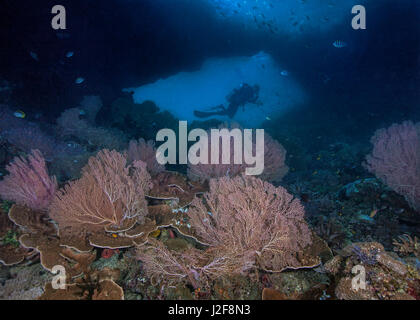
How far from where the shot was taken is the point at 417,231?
4.29m

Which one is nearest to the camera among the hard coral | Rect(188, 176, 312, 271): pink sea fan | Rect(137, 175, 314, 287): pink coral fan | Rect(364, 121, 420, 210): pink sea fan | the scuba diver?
Rect(137, 175, 314, 287): pink coral fan

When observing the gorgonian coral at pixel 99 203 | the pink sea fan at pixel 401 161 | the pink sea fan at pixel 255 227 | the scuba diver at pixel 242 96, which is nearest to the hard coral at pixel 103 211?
the gorgonian coral at pixel 99 203

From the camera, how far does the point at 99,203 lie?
3.55 metres

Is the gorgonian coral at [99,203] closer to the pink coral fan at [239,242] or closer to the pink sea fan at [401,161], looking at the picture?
the pink coral fan at [239,242]

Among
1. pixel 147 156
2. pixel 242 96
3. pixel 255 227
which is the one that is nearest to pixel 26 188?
pixel 147 156

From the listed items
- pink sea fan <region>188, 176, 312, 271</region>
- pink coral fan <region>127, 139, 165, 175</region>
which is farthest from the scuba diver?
pink sea fan <region>188, 176, 312, 271</region>

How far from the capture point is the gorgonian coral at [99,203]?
3428mm

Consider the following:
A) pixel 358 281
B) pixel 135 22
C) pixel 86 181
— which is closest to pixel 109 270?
pixel 86 181

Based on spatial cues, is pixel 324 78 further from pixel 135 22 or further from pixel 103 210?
pixel 103 210

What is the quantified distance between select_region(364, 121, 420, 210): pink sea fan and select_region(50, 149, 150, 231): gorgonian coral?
5.66 m

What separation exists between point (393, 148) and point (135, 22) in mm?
15911

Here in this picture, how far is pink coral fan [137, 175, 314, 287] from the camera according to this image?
300cm

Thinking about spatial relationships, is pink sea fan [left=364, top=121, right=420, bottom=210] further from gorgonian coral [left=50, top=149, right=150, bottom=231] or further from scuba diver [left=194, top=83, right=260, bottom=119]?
scuba diver [left=194, top=83, right=260, bottom=119]

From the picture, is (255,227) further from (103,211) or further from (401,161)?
(401,161)
